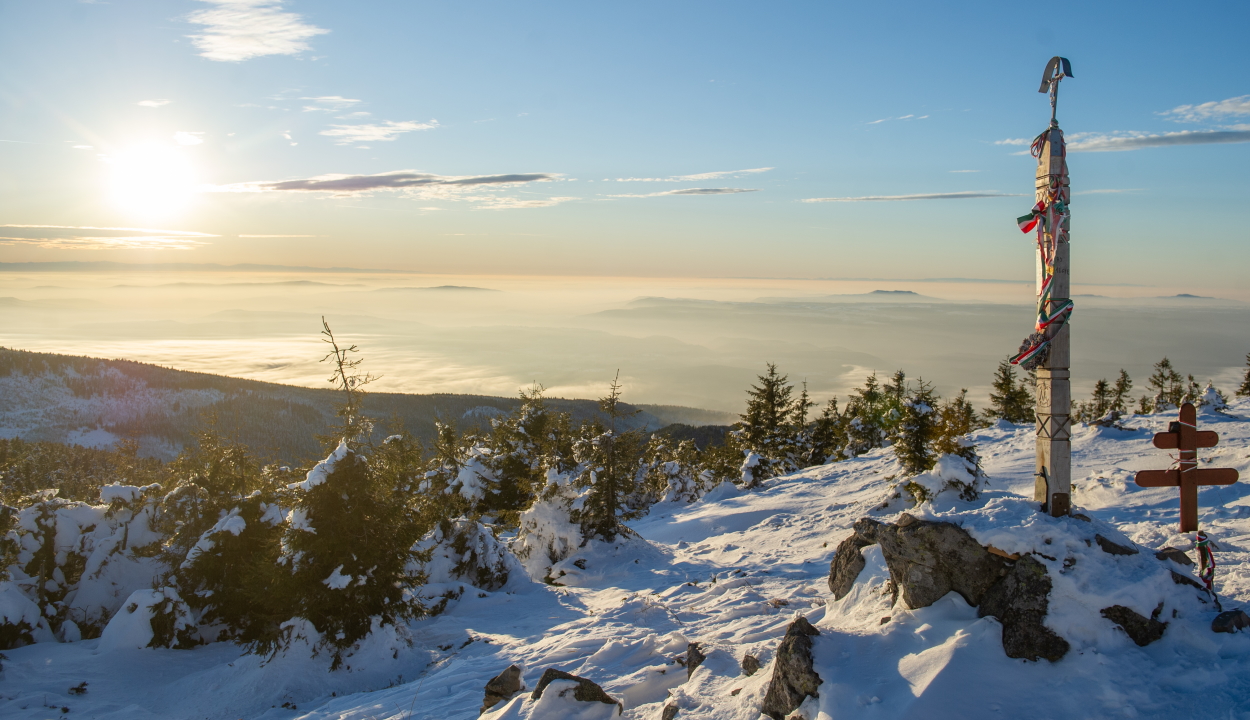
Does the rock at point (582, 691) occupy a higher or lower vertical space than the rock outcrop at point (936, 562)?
lower

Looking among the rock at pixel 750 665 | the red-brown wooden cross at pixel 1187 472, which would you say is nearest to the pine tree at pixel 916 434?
the red-brown wooden cross at pixel 1187 472

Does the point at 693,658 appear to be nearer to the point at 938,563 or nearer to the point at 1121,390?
the point at 938,563

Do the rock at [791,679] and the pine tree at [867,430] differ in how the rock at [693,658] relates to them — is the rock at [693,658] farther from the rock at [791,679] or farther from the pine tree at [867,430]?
the pine tree at [867,430]

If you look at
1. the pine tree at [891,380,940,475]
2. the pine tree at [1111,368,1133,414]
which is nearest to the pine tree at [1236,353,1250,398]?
the pine tree at [1111,368,1133,414]

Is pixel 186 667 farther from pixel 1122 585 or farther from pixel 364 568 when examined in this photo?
pixel 1122 585

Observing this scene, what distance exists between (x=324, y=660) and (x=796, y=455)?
36.8 m

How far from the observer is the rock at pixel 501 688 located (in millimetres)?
8695

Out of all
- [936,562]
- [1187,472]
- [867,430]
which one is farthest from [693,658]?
[867,430]

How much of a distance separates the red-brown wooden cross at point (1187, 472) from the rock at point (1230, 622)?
1.83 meters

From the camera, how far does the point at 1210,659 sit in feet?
21.9

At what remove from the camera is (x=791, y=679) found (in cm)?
702

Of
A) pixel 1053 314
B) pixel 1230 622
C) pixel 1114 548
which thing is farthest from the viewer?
pixel 1053 314

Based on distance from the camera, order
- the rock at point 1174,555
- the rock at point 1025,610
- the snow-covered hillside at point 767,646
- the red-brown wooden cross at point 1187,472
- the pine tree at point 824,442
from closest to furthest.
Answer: the snow-covered hillside at point 767,646 < the rock at point 1025,610 < the rock at point 1174,555 < the red-brown wooden cross at point 1187,472 < the pine tree at point 824,442

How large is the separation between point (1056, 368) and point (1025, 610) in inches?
124
